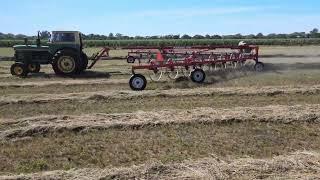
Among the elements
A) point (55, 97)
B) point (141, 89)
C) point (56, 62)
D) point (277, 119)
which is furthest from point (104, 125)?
point (56, 62)

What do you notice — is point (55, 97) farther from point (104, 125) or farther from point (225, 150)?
point (225, 150)

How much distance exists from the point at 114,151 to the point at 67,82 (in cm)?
1114

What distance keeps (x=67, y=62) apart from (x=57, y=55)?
495 mm

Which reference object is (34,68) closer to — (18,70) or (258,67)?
(18,70)

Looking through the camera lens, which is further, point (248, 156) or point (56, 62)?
point (56, 62)

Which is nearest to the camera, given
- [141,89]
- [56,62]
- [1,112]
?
[1,112]

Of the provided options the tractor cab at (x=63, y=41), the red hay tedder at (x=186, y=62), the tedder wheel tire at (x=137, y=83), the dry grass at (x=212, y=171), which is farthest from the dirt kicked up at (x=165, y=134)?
the tractor cab at (x=63, y=41)

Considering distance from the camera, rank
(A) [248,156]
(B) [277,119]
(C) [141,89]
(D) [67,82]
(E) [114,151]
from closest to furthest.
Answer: (A) [248,156] < (E) [114,151] < (B) [277,119] < (C) [141,89] < (D) [67,82]

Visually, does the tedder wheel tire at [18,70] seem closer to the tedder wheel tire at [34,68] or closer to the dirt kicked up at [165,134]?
the tedder wheel tire at [34,68]

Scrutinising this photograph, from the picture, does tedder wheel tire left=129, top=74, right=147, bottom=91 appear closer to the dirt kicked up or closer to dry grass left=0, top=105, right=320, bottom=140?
the dirt kicked up

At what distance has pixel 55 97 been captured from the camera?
47.7 ft

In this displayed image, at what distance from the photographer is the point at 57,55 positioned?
2211 centimetres

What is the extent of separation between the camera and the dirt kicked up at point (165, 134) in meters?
7.00

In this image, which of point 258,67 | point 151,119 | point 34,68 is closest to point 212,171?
point 151,119
